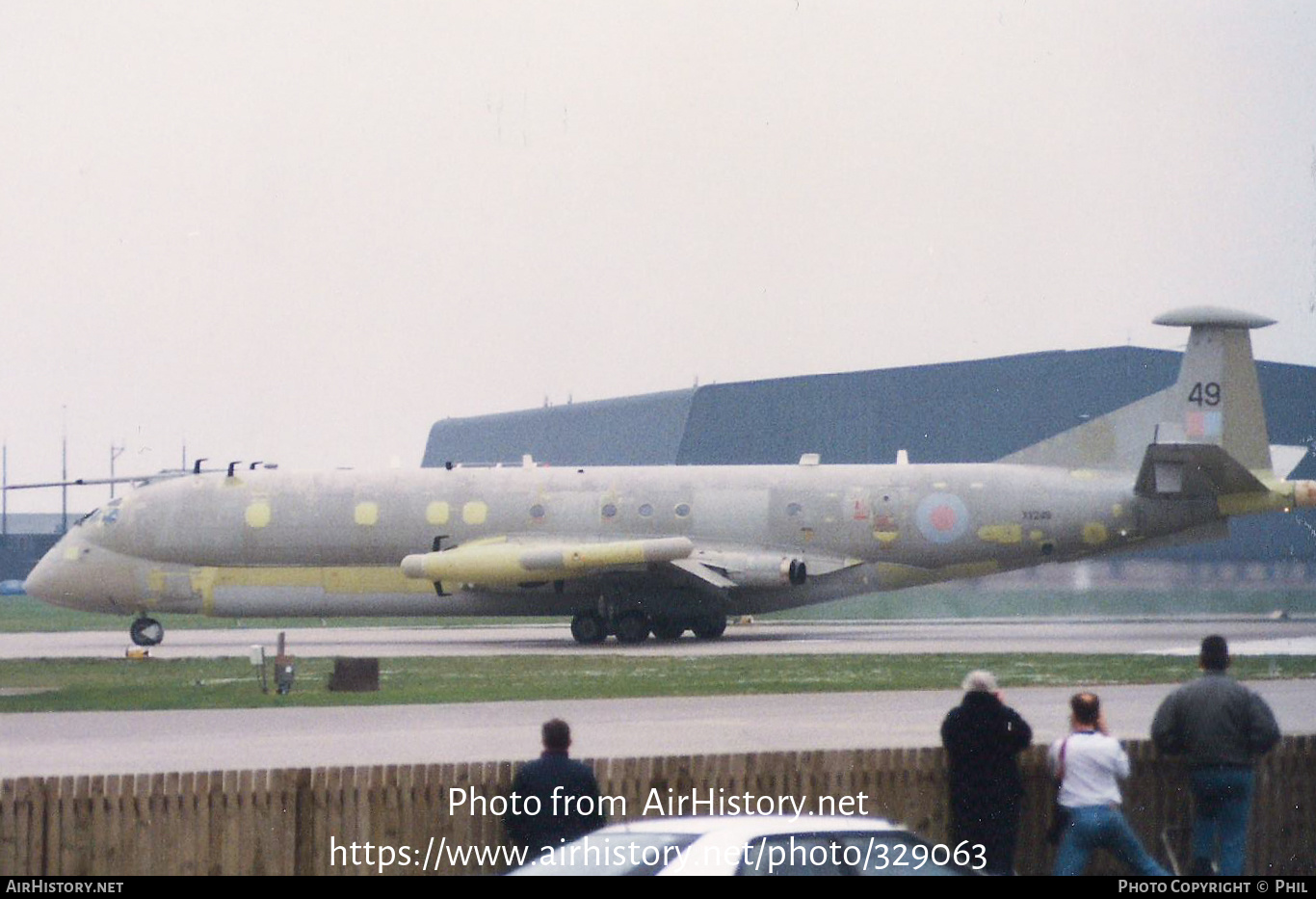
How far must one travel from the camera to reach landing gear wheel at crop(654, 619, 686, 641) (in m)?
43.0

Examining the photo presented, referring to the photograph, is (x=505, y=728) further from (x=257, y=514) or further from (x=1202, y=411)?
(x=1202, y=411)

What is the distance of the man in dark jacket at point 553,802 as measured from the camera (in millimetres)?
11664

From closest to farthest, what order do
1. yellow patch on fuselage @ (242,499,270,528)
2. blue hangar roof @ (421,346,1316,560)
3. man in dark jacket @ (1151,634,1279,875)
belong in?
1. man in dark jacket @ (1151,634,1279,875)
2. yellow patch on fuselage @ (242,499,270,528)
3. blue hangar roof @ (421,346,1316,560)

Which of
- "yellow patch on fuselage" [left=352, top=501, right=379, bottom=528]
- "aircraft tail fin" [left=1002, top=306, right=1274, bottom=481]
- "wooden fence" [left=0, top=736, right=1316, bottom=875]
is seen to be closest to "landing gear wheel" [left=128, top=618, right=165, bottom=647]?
"yellow patch on fuselage" [left=352, top=501, right=379, bottom=528]

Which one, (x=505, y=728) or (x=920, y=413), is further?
(x=920, y=413)

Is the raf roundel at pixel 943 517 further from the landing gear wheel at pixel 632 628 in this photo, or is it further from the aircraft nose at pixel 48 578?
the aircraft nose at pixel 48 578

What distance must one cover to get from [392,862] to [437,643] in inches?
1206

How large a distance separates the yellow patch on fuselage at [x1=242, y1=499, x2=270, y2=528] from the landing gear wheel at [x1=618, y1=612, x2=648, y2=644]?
9329 millimetres

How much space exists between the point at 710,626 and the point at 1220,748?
3085 centimetres

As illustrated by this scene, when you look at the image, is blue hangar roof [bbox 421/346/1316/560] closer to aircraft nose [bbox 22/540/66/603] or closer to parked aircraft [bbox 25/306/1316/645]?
parked aircraft [bbox 25/306/1316/645]

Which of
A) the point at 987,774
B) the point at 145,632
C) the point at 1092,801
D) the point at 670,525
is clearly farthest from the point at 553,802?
the point at 145,632

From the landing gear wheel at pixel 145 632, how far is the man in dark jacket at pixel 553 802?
109ft

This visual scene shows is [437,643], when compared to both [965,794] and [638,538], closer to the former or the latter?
[638,538]

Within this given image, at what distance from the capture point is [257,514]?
146 ft
